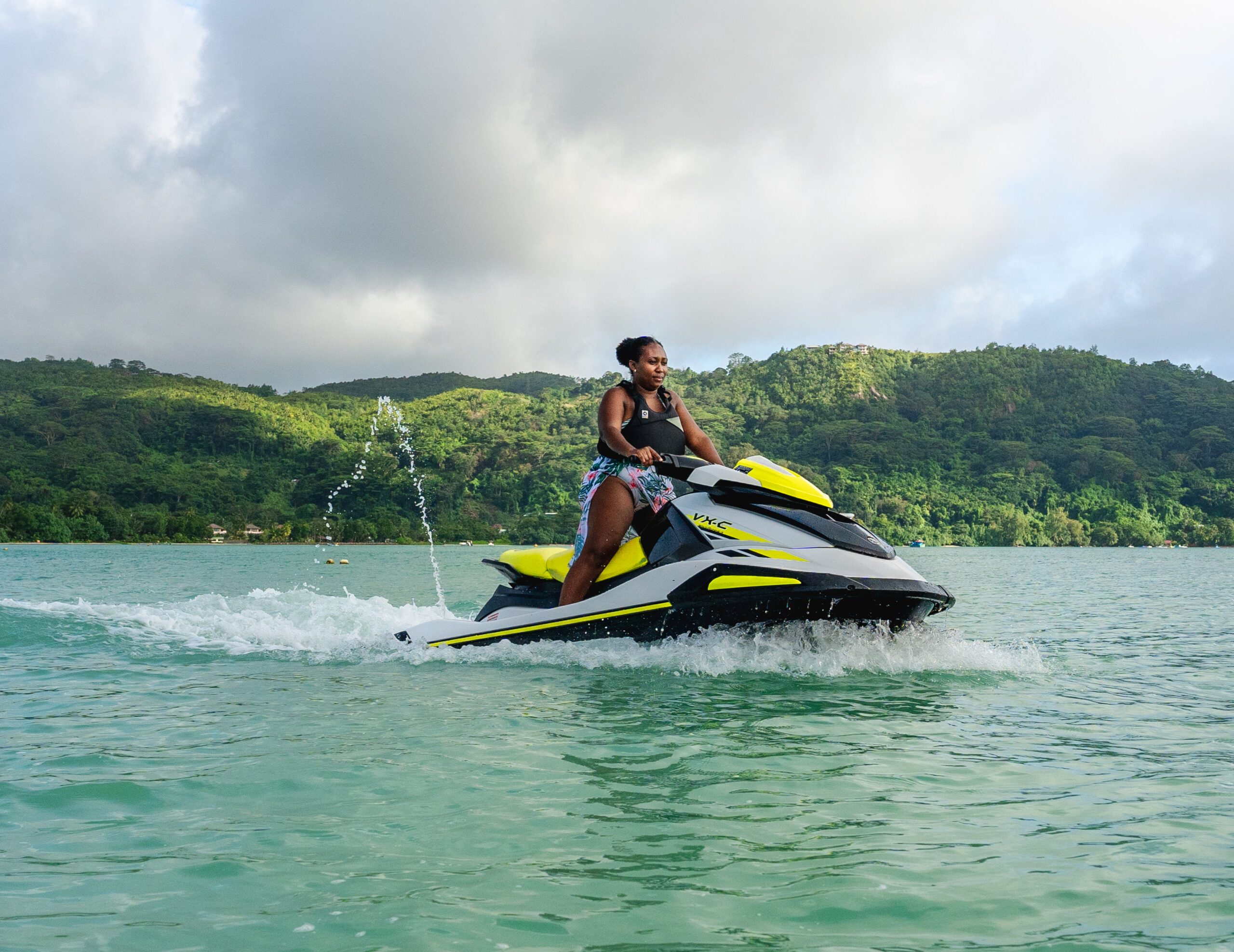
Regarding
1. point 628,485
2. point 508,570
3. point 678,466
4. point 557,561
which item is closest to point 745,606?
point 678,466

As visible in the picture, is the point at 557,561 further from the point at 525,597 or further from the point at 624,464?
the point at 624,464

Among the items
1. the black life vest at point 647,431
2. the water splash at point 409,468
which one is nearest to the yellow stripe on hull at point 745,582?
the black life vest at point 647,431

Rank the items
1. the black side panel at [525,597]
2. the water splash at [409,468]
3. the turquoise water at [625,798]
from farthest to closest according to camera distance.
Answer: the water splash at [409,468] → the black side panel at [525,597] → the turquoise water at [625,798]

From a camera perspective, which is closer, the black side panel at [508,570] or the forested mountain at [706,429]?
the black side panel at [508,570]

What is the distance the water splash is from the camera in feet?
25.6

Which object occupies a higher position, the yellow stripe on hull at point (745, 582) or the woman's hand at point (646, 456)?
the woman's hand at point (646, 456)

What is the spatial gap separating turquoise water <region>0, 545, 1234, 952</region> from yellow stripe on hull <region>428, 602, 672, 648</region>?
4.9 inches

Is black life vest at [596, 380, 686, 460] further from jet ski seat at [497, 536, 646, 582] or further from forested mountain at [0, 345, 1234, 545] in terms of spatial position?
forested mountain at [0, 345, 1234, 545]

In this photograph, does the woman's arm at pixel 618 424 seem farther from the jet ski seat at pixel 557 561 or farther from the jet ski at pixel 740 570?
the jet ski seat at pixel 557 561

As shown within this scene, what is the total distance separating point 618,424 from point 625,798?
2.94 meters

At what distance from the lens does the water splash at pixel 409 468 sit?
25.6 ft

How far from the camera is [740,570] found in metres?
4.56

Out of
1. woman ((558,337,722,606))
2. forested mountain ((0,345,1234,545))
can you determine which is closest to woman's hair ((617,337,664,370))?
woman ((558,337,722,606))

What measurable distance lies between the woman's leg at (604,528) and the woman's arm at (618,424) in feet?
0.83
